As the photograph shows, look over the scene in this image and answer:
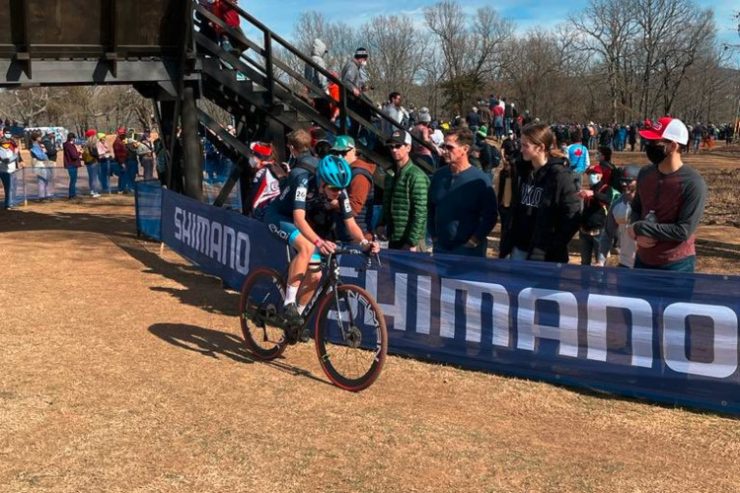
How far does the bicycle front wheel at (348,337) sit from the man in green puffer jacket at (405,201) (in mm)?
1330

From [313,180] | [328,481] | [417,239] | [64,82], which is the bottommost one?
[328,481]

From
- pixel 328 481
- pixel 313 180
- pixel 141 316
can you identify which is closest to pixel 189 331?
pixel 141 316

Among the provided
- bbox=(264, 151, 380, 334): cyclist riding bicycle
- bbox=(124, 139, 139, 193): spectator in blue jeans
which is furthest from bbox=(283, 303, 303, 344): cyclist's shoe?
bbox=(124, 139, 139, 193): spectator in blue jeans

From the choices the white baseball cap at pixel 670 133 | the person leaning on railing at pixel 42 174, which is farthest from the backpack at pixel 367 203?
the person leaning on railing at pixel 42 174

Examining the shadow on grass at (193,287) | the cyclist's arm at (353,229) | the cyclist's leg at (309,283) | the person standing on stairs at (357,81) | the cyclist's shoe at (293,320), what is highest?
the person standing on stairs at (357,81)

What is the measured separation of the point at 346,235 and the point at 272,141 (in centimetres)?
535

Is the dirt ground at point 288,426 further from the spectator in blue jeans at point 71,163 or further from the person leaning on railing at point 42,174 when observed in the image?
the spectator in blue jeans at point 71,163

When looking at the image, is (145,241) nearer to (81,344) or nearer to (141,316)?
(141,316)

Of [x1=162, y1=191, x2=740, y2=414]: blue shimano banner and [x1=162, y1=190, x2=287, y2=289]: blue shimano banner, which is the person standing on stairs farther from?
[x1=162, y1=191, x2=740, y2=414]: blue shimano banner

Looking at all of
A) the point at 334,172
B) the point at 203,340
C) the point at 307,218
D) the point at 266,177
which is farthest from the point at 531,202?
the point at 203,340

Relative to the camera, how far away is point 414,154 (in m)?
11.3

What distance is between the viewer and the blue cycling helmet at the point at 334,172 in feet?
17.1

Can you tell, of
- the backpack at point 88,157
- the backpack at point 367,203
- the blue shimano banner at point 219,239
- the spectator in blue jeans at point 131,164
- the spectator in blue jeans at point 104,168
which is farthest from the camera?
the spectator in blue jeans at point 131,164

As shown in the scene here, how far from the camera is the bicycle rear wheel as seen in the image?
5926 mm
